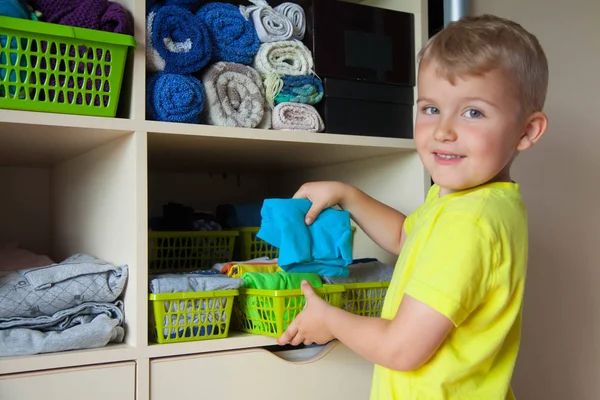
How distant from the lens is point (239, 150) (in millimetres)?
1165

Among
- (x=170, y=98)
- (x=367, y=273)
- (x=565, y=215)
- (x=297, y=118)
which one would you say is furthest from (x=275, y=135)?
(x=565, y=215)

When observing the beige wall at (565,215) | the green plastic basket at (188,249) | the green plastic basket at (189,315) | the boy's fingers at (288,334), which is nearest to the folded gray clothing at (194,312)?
the green plastic basket at (189,315)

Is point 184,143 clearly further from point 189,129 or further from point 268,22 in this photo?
Result: point 268,22

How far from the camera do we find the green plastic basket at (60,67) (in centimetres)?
85

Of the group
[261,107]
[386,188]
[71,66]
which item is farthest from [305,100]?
[71,66]

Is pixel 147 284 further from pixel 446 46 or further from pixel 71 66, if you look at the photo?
pixel 446 46

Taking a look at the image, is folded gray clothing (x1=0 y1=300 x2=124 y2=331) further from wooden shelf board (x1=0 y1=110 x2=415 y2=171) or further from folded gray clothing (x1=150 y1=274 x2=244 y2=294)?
wooden shelf board (x1=0 y1=110 x2=415 y2=171)

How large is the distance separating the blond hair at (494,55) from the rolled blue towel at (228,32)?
0.32m

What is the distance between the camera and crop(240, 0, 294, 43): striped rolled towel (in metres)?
1.06

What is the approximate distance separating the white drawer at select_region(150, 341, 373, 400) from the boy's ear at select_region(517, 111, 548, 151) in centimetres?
43

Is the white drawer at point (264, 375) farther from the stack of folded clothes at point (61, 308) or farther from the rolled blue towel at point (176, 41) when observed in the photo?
the rolled blue towel at point (176, 41)

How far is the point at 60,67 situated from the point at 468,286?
63 cm

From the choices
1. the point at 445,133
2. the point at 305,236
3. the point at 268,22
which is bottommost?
the point at 305,236

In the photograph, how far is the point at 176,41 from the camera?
38.3 inches
